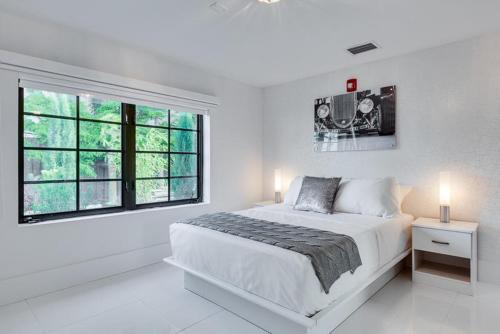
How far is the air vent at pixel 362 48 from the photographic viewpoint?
3.07m

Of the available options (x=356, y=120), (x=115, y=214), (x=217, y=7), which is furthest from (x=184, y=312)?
(x=356, y=120)

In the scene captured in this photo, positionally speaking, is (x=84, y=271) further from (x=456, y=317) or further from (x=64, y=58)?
(x=456, y=317)

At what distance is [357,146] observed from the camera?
146 inches

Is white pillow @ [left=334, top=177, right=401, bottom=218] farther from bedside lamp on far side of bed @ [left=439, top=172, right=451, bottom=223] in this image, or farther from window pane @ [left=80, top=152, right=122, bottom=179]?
window pane @ [left=80, top=152, right=122, bottom=179]

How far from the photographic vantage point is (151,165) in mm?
3545

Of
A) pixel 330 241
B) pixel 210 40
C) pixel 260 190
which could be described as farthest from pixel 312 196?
pixel 210 40

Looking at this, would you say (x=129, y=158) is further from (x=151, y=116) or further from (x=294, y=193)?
(x=294, y=193)

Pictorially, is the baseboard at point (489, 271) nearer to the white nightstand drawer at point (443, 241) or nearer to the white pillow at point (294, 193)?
the white nightstand drawer at point (443, 241)

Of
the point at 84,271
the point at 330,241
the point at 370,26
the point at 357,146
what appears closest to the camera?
the point at 330,241

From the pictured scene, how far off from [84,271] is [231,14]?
9.08 feet

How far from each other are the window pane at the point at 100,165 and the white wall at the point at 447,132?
2680 mm

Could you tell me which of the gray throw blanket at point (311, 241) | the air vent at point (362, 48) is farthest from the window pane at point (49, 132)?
the air vent at point (362, 48)

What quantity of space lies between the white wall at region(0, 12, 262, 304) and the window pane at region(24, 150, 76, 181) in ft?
0.54

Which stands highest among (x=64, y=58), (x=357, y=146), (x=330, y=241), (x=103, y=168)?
(x=64, y=58)
